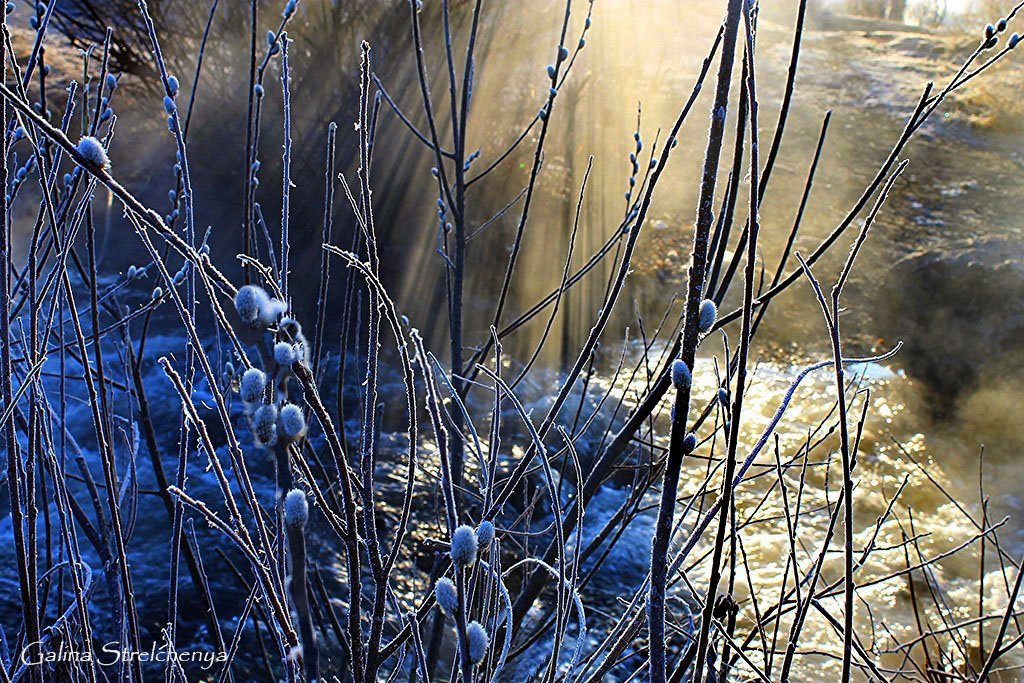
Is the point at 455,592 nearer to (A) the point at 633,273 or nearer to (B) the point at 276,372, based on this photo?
(B) the point at 276,372

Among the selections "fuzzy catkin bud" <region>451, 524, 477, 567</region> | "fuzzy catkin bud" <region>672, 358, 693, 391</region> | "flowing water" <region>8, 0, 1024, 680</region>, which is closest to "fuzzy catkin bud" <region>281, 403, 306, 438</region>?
"fuzzy catkin bud" <region>451, 524, 477, 567</region>

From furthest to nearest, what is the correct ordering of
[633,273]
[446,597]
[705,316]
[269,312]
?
1. [633,273]
2. [705,316]
3. [446,597]
4. [269,312]

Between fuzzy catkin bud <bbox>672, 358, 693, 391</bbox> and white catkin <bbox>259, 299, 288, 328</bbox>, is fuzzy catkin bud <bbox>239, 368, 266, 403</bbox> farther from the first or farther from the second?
fuzzy catkin bud <bbox>672, 358, 693, 391</bbox>

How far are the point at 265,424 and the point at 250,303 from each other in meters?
0.07

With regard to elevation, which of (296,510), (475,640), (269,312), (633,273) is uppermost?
(269,312)

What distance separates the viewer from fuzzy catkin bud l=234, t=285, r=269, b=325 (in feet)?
1.42

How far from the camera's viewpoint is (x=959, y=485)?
5293 millimetres

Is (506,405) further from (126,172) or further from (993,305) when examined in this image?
(993,305)

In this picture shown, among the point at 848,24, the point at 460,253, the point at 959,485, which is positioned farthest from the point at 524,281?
the point at 848,24

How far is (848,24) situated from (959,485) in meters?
15.6

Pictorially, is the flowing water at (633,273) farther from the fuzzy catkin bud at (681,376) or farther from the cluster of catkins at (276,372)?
the cluster of catkins at (276,372)

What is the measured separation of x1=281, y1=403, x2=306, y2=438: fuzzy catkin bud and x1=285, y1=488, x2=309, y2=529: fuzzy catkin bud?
0.05 m

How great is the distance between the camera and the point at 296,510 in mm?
470

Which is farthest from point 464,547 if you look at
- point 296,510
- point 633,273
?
point 633,273
